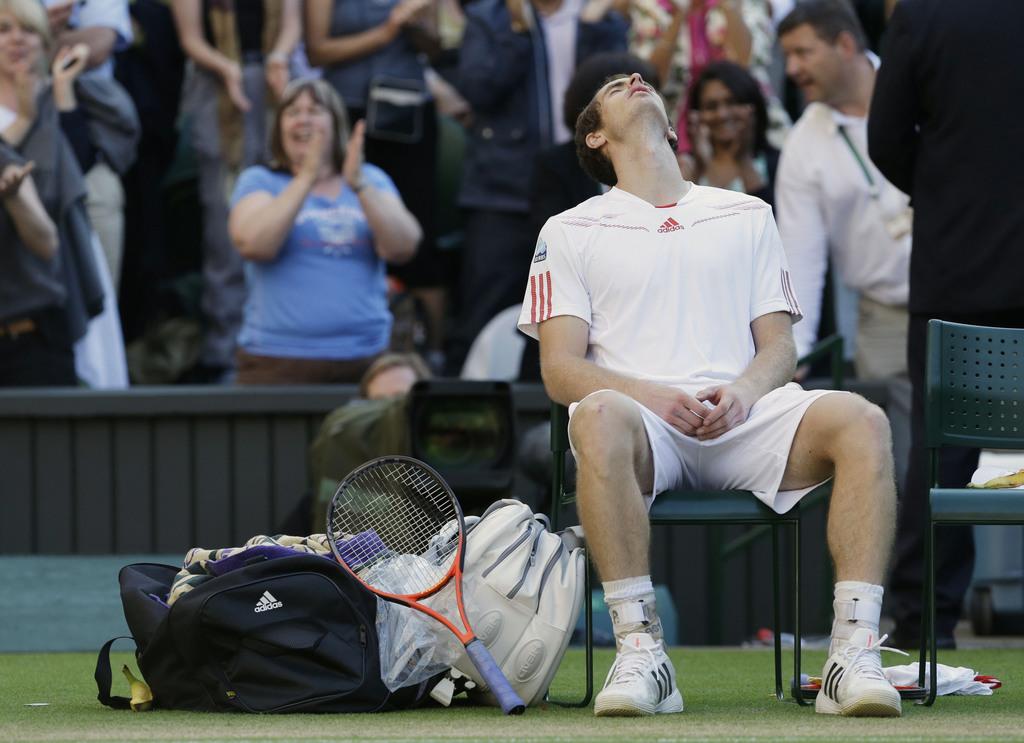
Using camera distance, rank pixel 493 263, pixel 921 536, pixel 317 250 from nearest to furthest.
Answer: pixel 921 536, pixel 317 250, pixel 493 263

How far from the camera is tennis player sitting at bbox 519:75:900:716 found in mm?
3943

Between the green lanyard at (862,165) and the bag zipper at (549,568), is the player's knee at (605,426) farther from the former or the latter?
the green lanyard at (862,165)

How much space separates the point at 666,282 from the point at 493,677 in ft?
3.29

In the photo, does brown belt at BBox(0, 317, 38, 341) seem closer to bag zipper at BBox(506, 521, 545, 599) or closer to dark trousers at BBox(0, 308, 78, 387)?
dark trousers at BBox(0, 308, 78, 387)

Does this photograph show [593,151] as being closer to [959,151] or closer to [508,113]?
[959,151]

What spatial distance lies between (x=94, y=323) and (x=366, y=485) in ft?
12.8

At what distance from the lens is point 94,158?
7.96 metres

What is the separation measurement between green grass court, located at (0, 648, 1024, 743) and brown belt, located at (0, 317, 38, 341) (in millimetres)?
2661

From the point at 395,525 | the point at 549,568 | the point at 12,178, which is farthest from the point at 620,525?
the point at 12,178

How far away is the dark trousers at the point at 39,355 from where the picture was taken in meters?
7.39

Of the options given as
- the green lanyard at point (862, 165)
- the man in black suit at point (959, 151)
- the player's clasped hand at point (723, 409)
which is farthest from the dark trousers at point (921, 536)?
the player's clasped hand at point (723, 409)

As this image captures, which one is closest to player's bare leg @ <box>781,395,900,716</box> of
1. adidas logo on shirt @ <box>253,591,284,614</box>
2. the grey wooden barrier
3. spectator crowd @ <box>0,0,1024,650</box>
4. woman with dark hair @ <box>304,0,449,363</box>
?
adidas logo on shirt @ <box>253,591,284,614</box>

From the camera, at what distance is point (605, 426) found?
13.1 feet

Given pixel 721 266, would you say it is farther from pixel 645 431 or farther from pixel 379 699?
pixel 379 699
